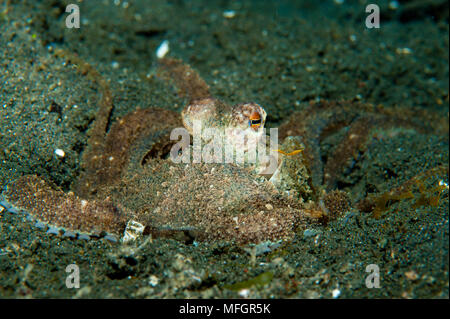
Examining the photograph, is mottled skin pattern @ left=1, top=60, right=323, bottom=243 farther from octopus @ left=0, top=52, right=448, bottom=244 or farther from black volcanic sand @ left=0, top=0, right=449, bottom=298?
black volcanic sand @ left=0, top=0, right=449, bottom=298

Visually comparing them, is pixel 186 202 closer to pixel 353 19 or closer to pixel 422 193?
pixel 422 193

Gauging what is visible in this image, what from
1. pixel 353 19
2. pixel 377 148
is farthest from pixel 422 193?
pixel 353 19

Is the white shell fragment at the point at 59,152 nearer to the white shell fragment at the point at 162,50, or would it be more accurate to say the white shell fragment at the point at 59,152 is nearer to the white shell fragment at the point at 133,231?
the white shell fragment at the point at 133,231

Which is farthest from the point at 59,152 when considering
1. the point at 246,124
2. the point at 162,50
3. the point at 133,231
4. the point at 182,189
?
the point at 162,50

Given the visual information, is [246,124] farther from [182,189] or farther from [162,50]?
[162,50]
